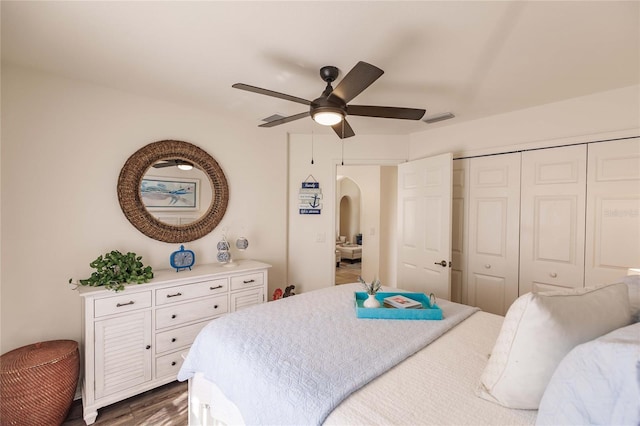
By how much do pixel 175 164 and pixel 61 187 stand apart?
85cm

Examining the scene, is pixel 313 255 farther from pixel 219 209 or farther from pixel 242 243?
pixel 219 209

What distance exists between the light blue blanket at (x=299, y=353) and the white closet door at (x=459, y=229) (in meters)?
1.40

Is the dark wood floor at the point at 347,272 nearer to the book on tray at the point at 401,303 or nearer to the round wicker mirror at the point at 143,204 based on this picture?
the round wicker mirror at the point at 143,204

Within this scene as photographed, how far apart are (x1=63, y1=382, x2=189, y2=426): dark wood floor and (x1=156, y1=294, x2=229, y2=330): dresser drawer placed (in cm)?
53

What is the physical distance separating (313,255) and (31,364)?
2.55 metres

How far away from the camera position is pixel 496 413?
935 millimetres

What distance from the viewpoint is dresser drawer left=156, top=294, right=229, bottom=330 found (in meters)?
2.25

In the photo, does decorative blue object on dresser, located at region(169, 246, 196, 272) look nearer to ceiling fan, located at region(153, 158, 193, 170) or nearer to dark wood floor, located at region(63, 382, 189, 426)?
ceiling fan, located at region(153, 158, 193, 170)

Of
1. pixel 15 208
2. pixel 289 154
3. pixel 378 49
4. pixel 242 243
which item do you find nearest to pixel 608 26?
pixel 378 49

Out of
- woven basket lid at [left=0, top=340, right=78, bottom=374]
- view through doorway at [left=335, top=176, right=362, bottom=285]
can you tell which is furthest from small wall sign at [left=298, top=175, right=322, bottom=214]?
view through doorway at [left=335, top=176, right=362, bottom=285]

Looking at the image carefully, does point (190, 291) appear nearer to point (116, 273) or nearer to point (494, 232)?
point (116, 273)

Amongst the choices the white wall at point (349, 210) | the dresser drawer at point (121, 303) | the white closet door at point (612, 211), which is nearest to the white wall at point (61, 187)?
the dresser drawer at point (121, 303)

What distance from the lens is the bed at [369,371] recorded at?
3.06ft

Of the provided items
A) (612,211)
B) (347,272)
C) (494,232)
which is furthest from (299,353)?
(347,272)
